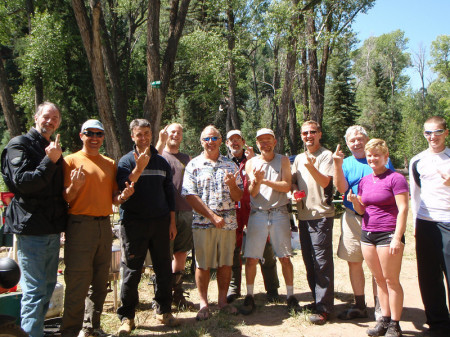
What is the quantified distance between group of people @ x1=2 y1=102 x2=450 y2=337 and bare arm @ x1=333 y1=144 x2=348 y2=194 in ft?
0.04

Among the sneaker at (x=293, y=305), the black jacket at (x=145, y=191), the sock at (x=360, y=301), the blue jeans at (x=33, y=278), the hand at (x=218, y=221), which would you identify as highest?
the black jacket at (x=145, y=191)

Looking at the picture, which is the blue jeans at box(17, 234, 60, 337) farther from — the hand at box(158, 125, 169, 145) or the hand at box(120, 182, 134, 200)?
the hand at box(158, 125, 169, 145)

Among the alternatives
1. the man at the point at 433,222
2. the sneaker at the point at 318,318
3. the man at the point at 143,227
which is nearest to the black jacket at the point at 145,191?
the man at the point at 143,227

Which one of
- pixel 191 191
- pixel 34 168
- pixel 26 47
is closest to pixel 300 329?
pixel 191 191

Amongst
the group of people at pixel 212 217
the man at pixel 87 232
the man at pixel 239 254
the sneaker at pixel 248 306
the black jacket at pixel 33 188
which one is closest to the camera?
the black jacket at pixel 33 188

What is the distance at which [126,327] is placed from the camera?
3625mm

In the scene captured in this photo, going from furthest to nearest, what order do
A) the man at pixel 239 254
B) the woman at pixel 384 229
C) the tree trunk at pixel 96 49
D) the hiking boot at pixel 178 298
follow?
the tree trunk at pixel 96 49, the man at pixel 239 254, the hiking boot at pixel 178 298, the woman at pixel 384 229

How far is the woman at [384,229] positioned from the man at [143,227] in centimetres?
186

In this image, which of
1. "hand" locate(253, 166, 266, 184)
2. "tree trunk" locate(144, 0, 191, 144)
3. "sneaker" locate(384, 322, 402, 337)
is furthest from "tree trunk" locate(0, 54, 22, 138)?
"sneaker" locate(384, 322, 402, 337)

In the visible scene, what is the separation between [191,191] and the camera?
3967mm

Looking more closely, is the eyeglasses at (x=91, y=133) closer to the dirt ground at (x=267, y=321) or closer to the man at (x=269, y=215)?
the man at (x=269, y=215)

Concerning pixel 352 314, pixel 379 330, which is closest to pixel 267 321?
pixel 352 314

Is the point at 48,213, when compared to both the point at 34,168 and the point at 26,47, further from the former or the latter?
the point at 26,47

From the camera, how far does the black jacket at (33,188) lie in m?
2.85
